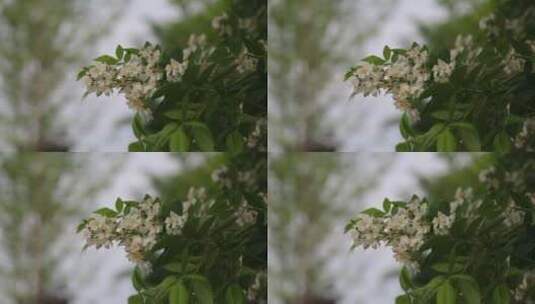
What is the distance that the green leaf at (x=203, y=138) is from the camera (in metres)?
3.84

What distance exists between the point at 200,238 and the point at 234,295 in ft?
0.85

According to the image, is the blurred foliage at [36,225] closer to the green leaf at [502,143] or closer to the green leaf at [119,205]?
the green leaf at [119,205]

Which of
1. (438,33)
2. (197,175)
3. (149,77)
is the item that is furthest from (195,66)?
A: (438,33)

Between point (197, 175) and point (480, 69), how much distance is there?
1187 millimetres

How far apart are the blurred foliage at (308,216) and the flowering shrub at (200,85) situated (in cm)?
18

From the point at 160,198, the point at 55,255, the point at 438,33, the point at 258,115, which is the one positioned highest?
Answer: the point at 438,33

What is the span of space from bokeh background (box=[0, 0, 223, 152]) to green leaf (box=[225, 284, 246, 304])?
2.28 feet

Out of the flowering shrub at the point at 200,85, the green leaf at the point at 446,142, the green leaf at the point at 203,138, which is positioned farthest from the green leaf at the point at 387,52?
the green leaf at the point at 203,138

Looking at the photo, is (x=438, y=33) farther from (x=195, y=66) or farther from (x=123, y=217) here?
(x=123, y=217)

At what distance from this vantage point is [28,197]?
12.1 feet

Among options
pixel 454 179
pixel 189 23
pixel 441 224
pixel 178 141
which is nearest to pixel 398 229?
pixel 441 224

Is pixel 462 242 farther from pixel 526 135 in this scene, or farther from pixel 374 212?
pixel 526 135

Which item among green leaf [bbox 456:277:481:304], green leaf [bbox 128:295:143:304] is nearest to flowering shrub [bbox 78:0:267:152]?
green leaf [bbox 128:295:143:304]

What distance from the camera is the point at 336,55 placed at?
3875 mm
